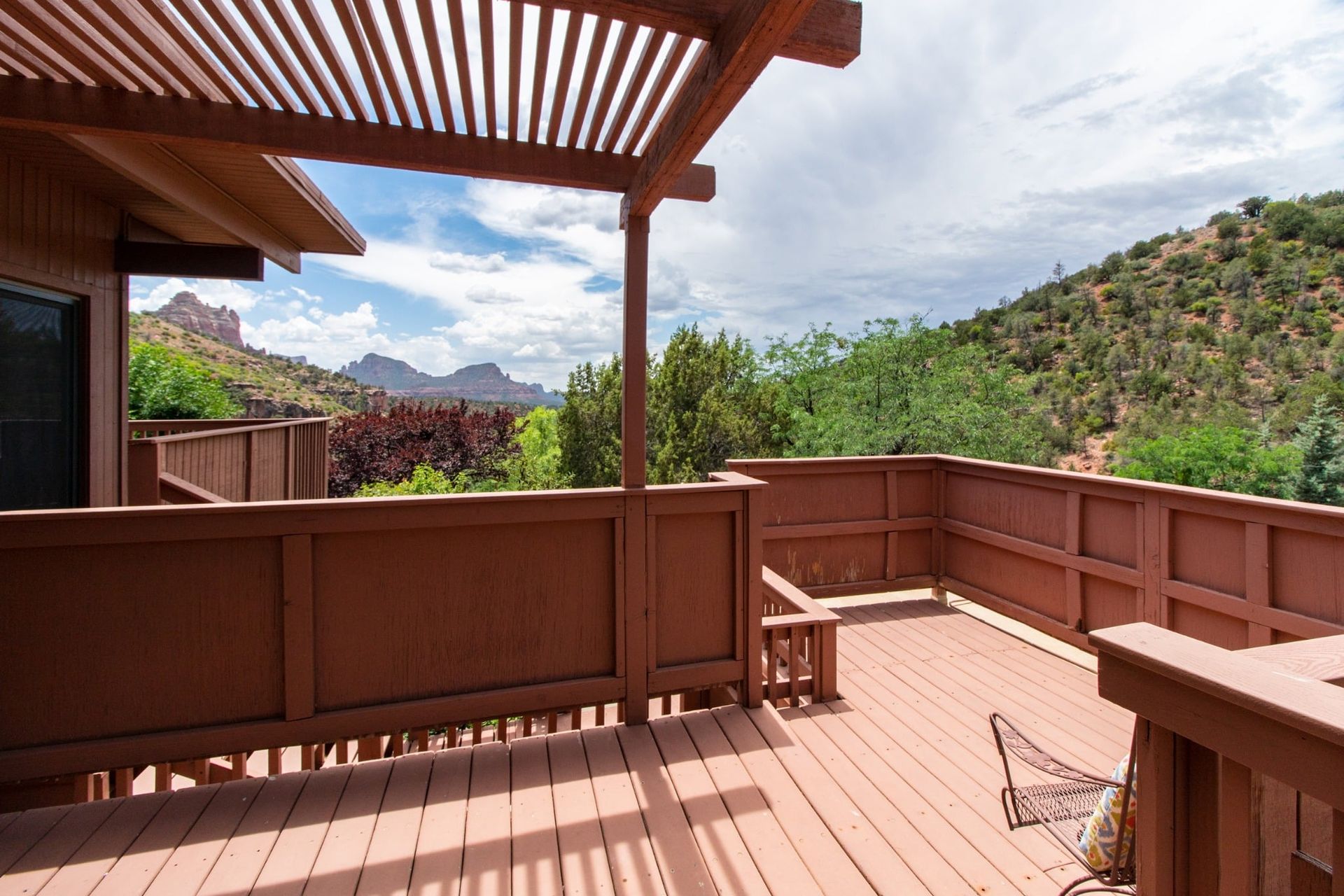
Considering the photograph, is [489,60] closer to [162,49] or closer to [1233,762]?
[162,49]

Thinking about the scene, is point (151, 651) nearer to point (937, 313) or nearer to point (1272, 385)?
point (937, 313)

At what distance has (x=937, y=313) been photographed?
43.1 feet

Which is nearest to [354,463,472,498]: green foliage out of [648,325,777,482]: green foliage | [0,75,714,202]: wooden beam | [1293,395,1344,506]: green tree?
[648,325,777,482]: green foliage

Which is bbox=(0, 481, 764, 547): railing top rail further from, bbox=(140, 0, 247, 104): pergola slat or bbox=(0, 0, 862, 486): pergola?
bbox=(140, 0, 247, 104): pergola slat

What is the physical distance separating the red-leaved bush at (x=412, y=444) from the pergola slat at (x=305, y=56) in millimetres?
12462

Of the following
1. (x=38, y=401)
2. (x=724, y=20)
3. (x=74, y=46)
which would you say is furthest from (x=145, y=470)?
(x=724, y=20)

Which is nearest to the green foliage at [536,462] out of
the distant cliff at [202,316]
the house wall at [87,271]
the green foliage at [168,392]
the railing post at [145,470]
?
the green foliage at [168,392]

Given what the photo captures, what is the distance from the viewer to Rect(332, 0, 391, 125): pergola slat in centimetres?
178

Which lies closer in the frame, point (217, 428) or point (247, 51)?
point (247, 51)

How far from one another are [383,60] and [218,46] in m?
0.51

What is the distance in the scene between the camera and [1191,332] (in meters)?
24.5

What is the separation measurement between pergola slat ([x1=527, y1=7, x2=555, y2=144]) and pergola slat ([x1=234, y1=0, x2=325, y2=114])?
0.76 meters

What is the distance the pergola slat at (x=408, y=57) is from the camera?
181 centimetres

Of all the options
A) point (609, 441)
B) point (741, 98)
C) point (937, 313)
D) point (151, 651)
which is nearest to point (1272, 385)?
point (937, 313)
